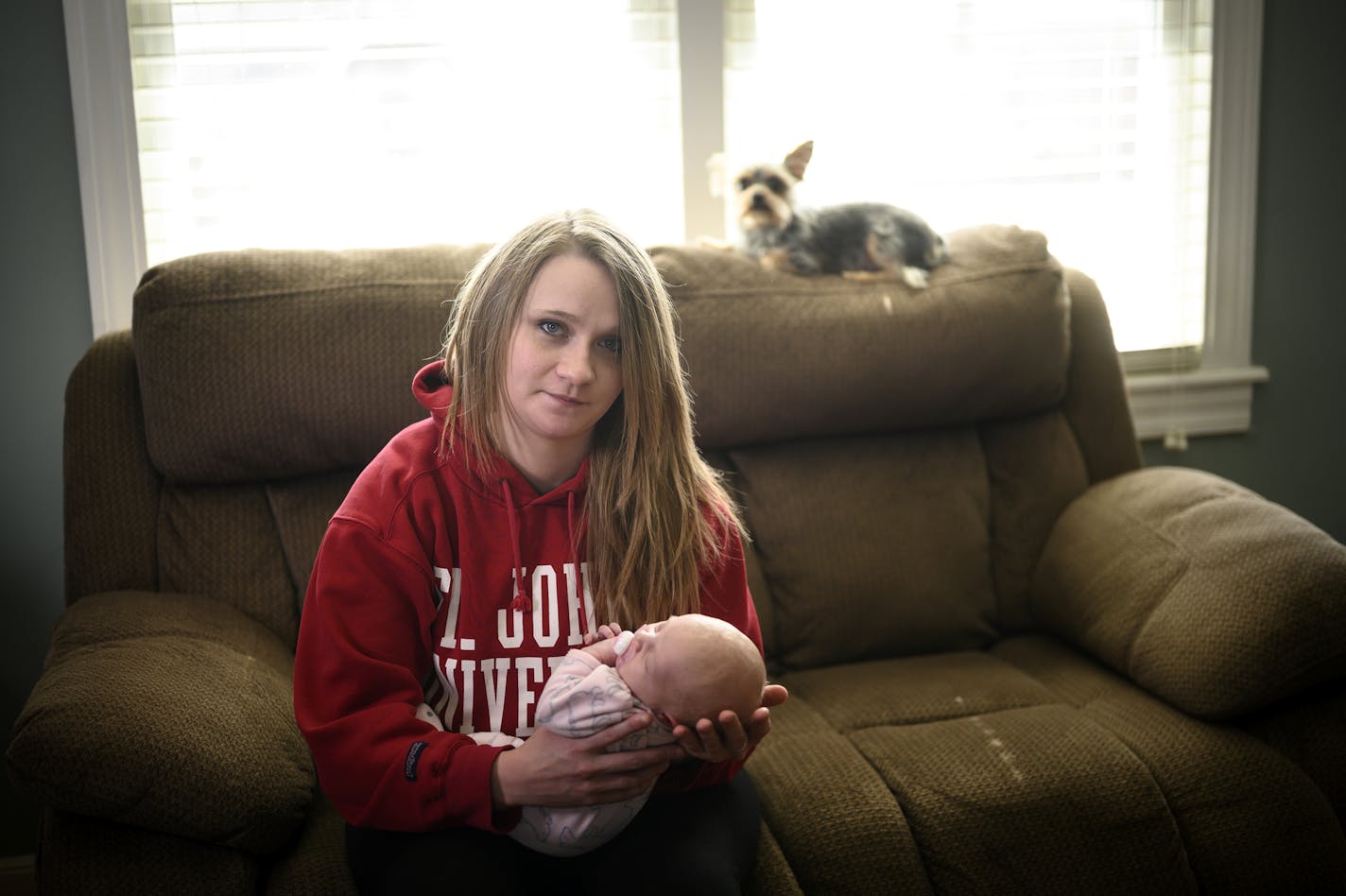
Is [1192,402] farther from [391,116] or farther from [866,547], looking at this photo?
[391,116]

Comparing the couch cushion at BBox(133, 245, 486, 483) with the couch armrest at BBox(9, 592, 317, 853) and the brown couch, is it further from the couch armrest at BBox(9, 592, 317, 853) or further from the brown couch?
the couch armrest at BBox(9, 592, 317, 853)

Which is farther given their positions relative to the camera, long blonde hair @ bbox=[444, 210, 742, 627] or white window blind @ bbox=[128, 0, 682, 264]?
white window blind @ bbox=[128, 0, 682, 264]

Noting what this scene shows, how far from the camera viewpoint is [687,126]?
2357 millimetres

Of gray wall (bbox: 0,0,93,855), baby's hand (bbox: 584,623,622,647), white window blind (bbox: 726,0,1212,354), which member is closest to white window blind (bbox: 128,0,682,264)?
gray wall (bbox: 0,0,93,855)

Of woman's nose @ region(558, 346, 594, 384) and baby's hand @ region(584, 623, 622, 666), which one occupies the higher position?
woman's nose @ region(558, 346, 594, 384)

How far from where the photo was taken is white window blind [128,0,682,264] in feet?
7.21

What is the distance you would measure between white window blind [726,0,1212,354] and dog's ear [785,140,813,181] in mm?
204

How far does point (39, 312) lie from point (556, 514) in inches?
55.2

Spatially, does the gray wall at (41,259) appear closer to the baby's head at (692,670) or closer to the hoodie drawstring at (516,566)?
the hoodie drawstring at (516,566)

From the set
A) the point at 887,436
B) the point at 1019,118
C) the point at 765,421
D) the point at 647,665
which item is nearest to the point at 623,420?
the point at 647,665

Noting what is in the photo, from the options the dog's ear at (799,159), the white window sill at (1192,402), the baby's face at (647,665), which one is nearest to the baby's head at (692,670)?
the baby's face at (647,665)

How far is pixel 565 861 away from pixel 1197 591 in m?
1.10

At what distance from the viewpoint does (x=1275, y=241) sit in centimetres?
268

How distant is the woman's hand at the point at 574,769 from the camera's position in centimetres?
115
